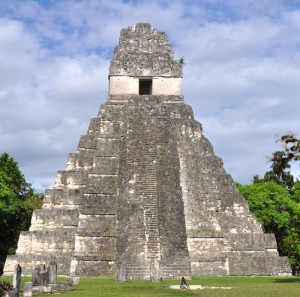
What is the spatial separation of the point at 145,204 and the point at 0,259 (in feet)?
47.2

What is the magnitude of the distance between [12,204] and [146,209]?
1136cm

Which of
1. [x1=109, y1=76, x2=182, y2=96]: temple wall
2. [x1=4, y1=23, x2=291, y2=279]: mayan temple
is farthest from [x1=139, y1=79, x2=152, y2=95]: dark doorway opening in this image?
[x1=4, y1=23, x2=291, y2=279]: mayan temple

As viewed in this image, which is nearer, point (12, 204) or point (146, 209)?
point (146, 209)

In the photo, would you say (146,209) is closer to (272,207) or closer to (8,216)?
(8,216)

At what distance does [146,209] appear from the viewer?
70.3 feet

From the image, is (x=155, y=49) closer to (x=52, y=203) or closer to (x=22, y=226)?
(x=52, y=203)

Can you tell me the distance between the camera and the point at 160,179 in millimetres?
22750

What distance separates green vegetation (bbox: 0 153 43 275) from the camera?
29.8m

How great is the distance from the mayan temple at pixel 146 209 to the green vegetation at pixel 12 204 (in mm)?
6457

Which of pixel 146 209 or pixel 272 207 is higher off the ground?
→ pixel 272 207

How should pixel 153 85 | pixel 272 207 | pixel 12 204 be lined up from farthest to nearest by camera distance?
pixel 272 207 < pixel 12 204 < pixel 153 85

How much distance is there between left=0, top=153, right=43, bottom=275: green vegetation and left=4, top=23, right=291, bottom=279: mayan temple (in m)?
6.46

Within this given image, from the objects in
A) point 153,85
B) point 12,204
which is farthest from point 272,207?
point 12,204

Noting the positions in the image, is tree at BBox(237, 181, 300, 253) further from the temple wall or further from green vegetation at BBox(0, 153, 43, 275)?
green vegetation at BBox(0, 153, 43, 275)
